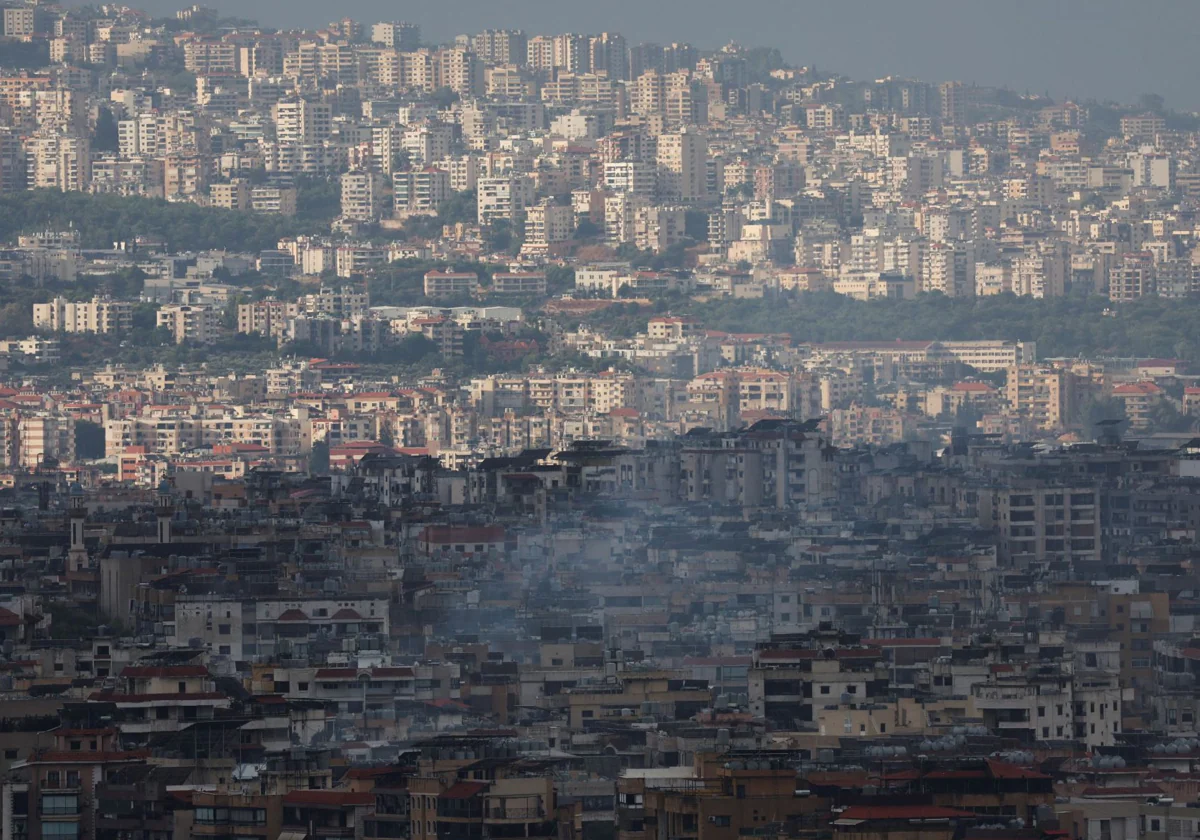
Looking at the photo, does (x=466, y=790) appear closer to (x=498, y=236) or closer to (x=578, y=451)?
(x=578, y=451)

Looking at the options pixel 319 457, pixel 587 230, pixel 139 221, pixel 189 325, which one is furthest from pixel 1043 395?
pixel 139 221

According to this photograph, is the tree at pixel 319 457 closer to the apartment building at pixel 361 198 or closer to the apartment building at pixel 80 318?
the apartment building at pixel 80 318

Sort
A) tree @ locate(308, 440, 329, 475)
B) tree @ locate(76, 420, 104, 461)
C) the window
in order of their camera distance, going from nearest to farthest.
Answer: the window
tree @ locate(308, 440, 329, 475)
tree @ locate(76, 420, 104, 461)

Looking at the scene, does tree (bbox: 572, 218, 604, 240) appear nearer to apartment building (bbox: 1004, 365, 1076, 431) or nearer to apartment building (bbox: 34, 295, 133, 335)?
apartment building (bbox: 34, 295, 133, 335)

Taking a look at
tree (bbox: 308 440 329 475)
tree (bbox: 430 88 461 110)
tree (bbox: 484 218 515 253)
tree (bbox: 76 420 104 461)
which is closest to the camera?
tree (bbox: 308 440 329 475)

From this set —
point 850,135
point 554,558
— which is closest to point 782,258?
point 850,135

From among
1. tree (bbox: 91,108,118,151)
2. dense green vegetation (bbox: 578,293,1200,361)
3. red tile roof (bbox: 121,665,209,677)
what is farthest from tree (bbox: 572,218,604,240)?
red tile roof (bbox: 121,665,209,677)

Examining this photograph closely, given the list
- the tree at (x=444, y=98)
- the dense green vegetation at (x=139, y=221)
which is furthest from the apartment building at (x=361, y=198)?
the tree at (x=444, y=98)

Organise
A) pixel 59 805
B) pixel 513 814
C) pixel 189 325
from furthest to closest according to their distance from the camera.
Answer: pixel 189 325 < pixel 59 805 < pixel 513 814
